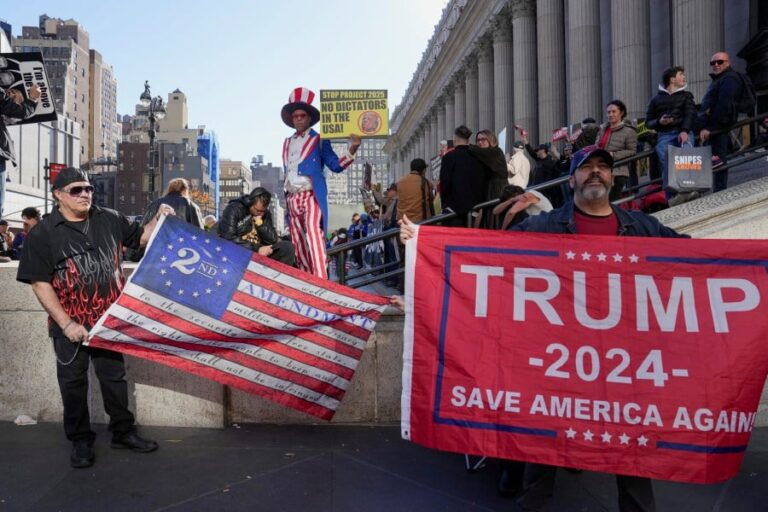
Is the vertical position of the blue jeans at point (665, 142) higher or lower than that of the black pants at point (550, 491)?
higher

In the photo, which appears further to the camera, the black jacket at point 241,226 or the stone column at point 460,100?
the stone column at point 460,100

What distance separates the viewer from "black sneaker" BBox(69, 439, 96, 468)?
4621 mm

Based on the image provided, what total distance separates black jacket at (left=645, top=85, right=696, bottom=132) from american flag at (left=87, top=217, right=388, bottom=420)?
509cm

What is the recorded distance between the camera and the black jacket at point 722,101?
309 inches

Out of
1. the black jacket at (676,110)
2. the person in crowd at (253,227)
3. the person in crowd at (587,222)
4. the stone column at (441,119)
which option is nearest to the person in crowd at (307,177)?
the person in crowd at (253,227)

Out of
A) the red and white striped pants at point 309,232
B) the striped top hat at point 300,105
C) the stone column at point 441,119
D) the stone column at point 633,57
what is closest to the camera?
the red and white striped pants at point 309,232

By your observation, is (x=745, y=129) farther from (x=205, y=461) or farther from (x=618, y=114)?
(x=205, y=461)

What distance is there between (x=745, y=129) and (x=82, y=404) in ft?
44.2

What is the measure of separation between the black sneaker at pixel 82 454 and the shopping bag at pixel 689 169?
575 cm

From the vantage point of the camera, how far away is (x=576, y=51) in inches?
934

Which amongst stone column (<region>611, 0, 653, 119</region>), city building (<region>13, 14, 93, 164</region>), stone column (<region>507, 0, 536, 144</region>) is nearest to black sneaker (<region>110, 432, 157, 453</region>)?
stone column (<region>611, 0, 653, 119</region>)

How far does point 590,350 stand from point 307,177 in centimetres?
361

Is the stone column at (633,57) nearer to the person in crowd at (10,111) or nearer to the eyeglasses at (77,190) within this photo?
the person in crowd at (10,111)

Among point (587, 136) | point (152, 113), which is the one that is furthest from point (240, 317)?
point (152, 113)
